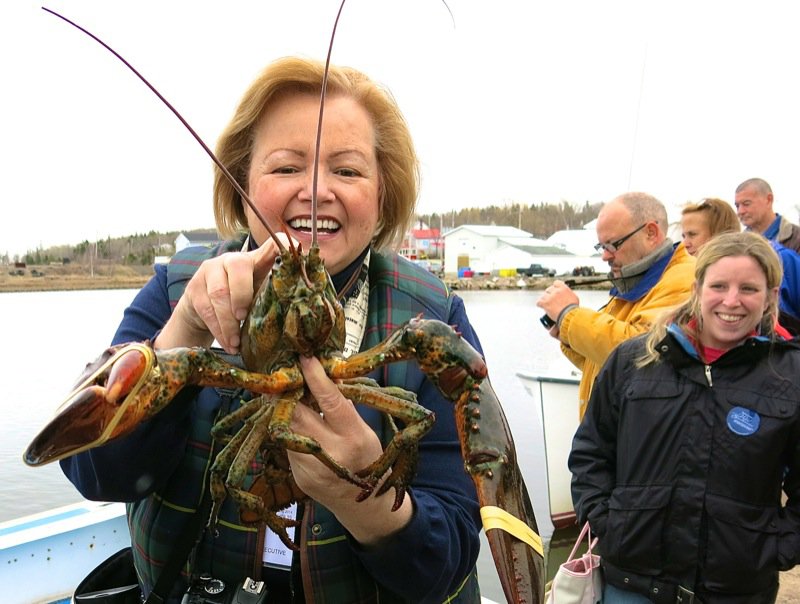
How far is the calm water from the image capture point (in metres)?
7.31

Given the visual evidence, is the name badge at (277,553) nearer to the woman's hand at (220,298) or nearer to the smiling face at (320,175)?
the woman's hand at (220,298)

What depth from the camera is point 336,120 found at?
6.38ft

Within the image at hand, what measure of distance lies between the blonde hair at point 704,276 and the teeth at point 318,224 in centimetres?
190

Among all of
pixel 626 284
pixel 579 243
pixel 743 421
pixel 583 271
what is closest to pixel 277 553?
pixel 743 421

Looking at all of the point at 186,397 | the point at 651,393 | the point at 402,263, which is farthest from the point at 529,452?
the point at 186,397

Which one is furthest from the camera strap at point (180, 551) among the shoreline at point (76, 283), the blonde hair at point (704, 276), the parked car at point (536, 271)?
the parked car at point (536, 271)

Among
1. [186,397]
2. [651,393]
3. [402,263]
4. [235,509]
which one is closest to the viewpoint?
[186,397]

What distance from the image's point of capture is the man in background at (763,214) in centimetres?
594

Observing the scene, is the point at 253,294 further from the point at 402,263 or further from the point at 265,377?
the point at 402,263

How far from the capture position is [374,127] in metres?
2.12

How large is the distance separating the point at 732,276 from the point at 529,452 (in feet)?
22.2

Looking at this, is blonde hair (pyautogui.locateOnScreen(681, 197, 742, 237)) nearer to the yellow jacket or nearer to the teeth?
the yellow jacket

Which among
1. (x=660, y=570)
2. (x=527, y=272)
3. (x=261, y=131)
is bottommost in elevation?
(x=527, y=272)

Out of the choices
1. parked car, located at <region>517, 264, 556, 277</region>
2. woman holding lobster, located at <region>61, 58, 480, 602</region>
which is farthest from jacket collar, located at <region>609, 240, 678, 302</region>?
parked car, located at <region>517, 264, 556, 277</region>
